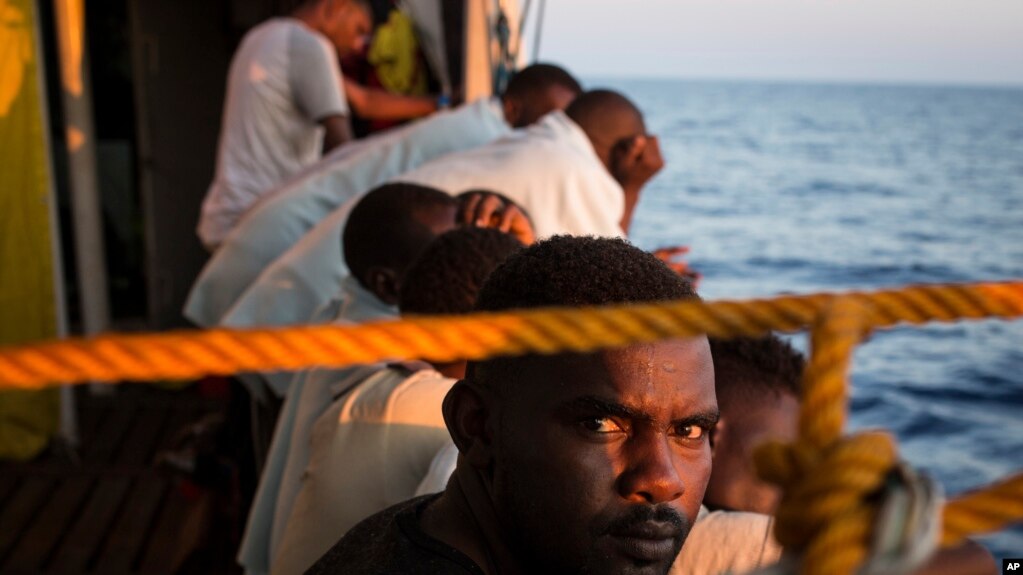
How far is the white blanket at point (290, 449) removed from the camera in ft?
7.55

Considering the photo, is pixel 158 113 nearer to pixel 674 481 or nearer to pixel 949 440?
pixel 674 481

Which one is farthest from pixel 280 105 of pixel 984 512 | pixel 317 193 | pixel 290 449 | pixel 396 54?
pixel 984 512

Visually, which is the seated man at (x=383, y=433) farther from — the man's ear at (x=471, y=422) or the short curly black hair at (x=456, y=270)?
the man's ear at (x=471, y=422)

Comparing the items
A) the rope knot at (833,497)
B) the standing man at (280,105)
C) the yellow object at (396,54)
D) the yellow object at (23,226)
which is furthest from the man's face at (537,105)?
the rope knot at (833,497)

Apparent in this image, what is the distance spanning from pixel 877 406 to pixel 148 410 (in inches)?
296

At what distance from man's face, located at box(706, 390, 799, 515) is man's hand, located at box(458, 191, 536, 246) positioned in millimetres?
776

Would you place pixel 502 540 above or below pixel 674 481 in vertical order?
below

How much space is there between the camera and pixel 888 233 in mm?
20109

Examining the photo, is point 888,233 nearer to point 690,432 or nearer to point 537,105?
point 537,105

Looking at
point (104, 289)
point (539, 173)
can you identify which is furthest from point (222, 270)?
point (104, 289)

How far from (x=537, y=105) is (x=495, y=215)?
182 centimetres

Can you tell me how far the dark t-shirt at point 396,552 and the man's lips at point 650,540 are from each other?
0.17 meters

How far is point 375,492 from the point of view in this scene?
1887mm

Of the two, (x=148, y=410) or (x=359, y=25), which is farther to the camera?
(x=148, y=410)
